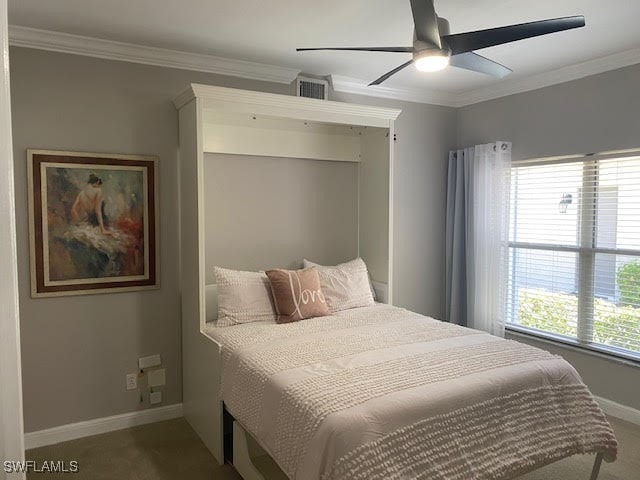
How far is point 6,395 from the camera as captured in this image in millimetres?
793

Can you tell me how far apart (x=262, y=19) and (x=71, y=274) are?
1.88 metres

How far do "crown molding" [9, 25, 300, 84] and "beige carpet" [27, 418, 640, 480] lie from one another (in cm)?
237

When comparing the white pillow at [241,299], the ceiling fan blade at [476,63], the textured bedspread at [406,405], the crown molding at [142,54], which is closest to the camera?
the textured bedspread at [406,405]

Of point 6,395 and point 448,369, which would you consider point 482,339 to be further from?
point 6,395

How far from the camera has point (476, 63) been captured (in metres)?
2.41

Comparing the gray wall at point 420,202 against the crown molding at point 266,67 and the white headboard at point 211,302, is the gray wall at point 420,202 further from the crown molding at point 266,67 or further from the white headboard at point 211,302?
the white headboard at point 211,302

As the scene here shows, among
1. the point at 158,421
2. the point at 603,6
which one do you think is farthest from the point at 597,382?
the point at 158,421

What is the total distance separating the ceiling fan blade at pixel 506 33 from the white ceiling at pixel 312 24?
1.37 feet

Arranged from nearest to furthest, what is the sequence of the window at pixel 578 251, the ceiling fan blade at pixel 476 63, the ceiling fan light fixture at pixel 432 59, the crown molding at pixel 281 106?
the ceiling fan light fixture at pixel 432 59 < the ceiling fan blade at pixel 476 63 < the crown molding at pixel 281 106 < the window at pixel 578 251

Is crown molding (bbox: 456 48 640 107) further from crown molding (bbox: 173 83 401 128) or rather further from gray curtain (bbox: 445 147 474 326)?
crown molding (bbox: 173 83 401 128)

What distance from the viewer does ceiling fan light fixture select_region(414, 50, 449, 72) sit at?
2.04 meters

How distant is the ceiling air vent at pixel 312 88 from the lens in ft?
11.6

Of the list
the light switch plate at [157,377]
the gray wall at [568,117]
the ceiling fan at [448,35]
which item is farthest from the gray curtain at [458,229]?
the light switch plate at [157,377]
